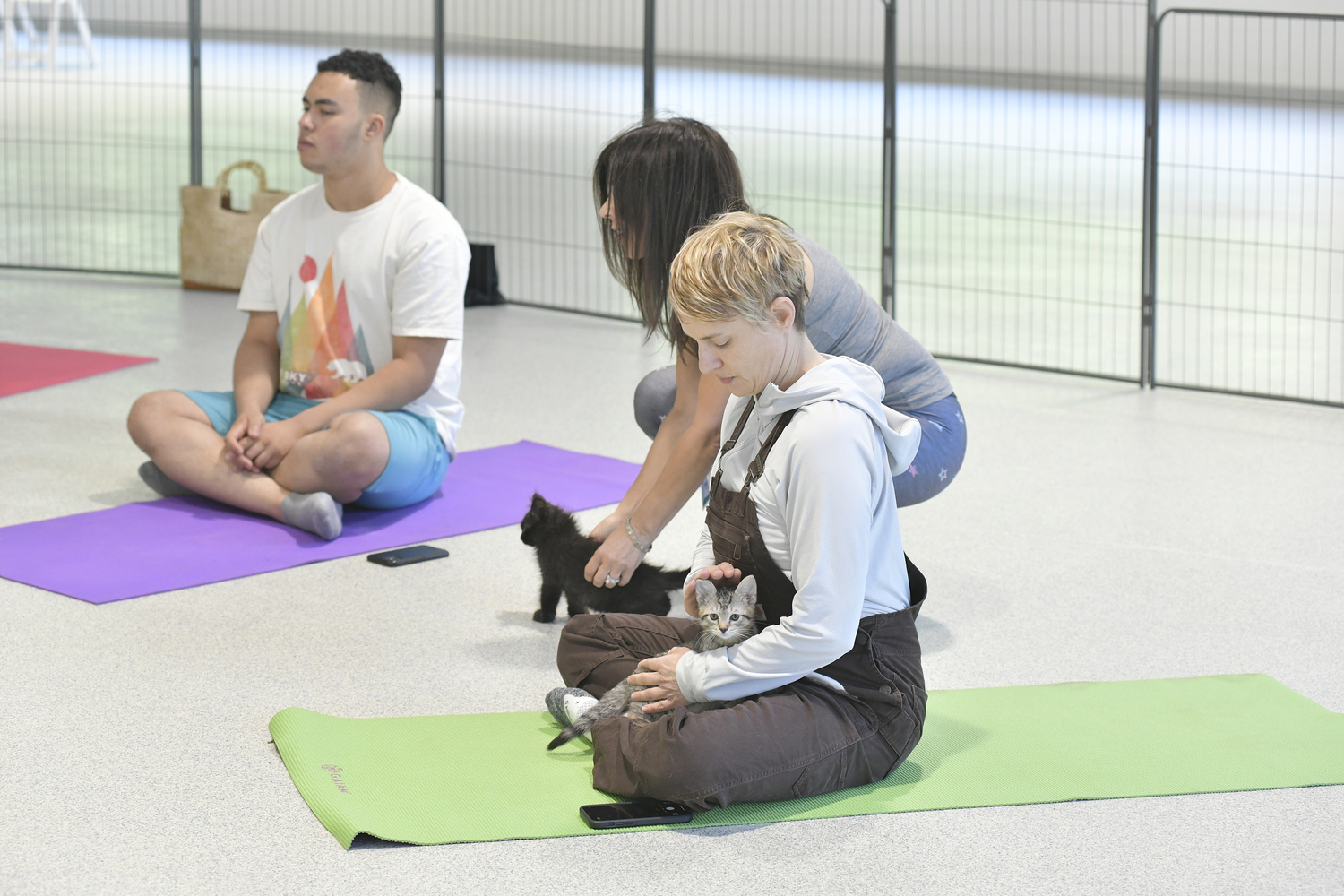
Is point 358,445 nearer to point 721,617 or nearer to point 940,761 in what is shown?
point 721,617

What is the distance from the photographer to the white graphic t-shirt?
3.62 meters

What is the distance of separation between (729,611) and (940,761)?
0.48m

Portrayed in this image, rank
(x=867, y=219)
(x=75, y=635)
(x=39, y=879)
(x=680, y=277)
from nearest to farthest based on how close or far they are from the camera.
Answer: (x=39, y=879)
(x=680, y=277)
(x=75, y=635)
(x=867, y=219)

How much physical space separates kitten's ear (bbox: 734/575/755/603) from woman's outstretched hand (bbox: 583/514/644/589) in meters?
0.55

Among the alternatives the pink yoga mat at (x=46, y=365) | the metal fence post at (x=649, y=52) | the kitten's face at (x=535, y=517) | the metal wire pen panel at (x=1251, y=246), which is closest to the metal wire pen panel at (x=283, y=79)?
the metal fence post at (x=649, y=52)

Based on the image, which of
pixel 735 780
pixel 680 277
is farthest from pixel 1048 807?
pixel 680 277

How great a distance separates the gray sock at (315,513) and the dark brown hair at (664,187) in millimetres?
1123

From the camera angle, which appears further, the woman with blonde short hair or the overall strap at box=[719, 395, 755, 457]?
the overall strap at box=[719, 395, 755, 457]

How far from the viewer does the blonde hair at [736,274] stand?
2.00 meters

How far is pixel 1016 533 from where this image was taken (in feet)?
12.0

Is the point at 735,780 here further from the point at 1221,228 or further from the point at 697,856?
the point at 1221,228

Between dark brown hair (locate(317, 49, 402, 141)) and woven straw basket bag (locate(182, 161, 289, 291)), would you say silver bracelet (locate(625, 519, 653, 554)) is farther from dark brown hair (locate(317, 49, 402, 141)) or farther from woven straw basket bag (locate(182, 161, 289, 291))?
woven straw basket bag (locate(182, 161, 289, 291))

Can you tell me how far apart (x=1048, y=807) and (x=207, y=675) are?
1485 millimetres

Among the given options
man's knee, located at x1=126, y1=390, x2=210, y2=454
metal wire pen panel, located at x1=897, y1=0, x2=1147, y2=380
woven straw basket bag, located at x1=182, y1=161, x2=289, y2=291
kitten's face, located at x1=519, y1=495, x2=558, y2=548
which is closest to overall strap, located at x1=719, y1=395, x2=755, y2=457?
kitten's face, located at x1=519, y1=495, x2=558, y2=548
